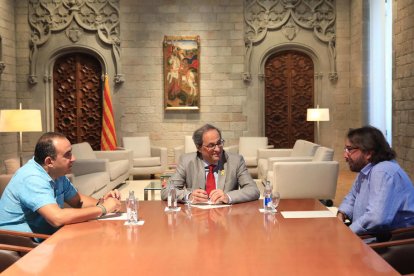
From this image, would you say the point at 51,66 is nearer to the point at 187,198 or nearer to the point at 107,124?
the point at 107,124

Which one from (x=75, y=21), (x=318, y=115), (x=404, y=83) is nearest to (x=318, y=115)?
(x=318, y=115)

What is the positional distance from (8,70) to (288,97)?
5848 millimetres

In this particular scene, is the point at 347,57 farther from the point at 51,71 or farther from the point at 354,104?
the point at 51,71

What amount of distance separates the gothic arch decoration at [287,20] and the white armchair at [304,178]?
Result: 16.6 feet

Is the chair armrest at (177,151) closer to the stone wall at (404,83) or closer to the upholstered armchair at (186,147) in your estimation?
the upholstered armchair at (186,147)

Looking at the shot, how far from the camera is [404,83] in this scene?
27.6 ft

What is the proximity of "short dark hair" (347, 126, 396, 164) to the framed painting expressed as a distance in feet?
28.8

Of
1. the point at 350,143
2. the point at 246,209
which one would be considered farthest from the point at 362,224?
the point at 246,209

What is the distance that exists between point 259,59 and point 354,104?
2.21 m

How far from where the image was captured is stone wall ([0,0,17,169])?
1076cm

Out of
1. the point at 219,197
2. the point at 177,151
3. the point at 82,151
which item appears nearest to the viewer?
the point at 219,197

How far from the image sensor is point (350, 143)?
3.33 metres

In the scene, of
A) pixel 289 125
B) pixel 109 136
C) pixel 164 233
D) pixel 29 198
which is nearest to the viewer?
pixel 164 233

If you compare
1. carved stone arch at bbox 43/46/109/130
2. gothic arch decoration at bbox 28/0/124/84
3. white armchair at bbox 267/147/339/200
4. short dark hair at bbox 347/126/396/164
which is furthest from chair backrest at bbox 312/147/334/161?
carved stone arch at bbox 43/46/109/130
